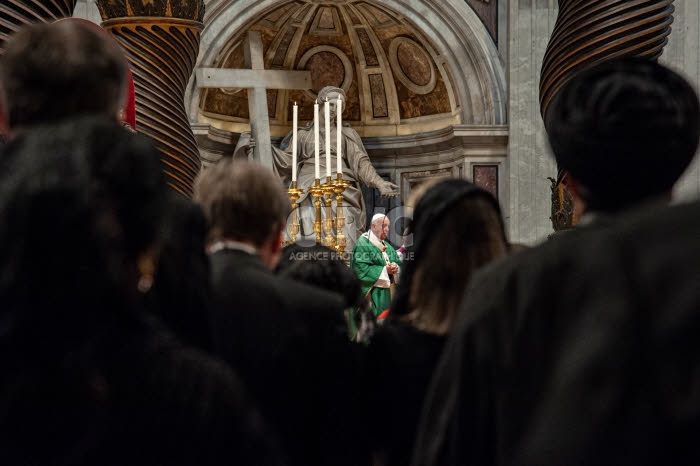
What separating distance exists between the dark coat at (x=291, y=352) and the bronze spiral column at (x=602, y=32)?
1.48m

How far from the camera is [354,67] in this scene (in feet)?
43.4

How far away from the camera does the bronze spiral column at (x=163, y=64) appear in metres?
3.54

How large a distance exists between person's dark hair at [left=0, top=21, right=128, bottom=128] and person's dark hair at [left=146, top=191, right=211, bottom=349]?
0.17 metres

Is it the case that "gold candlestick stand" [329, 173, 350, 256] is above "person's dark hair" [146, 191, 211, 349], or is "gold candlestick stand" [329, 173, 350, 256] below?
above

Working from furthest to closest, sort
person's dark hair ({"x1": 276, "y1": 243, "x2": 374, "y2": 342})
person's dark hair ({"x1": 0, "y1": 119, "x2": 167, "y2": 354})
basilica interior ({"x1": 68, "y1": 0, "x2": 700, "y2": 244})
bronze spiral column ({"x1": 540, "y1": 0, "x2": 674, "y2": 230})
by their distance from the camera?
1. basilica interior ({"x1": 68, "y1": 0, "x2": 700, "y2": 244})
2. bronze spiral column ({"x1": 540, "y1": 0, "x2": 674, "y2": 230})
3. person's dark hair ({"x1": 276, "y1": 243, "x2": 374, "y2": 342})
4. person's dark hair ({"x1": 0, "y1": 119, "x2": 167, "y2": 354})

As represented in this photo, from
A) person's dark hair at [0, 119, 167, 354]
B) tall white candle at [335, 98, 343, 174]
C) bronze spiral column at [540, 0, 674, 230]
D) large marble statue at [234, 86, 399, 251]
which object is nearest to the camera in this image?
person's dark hair at [0, 119, 167, 354]

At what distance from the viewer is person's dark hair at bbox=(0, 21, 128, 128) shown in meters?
1.20

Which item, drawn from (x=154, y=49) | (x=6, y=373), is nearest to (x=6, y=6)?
(x=154, y=49)

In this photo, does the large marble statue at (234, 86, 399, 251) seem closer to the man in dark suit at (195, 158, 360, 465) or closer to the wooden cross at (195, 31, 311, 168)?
the wooden cross at (195, 31, 311, 168)

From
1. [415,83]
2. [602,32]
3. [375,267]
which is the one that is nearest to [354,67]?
[415,83]

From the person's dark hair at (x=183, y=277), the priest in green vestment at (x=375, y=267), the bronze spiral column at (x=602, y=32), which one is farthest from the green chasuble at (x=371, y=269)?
the person's dark hair at (x=183, y=277)

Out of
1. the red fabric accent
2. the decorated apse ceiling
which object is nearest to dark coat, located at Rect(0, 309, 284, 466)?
the red fabric accent

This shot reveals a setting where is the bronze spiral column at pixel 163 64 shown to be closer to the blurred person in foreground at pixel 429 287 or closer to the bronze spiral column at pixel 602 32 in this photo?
the bronze spiral column at pixel 602 32

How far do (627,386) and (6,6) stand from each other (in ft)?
6.94
